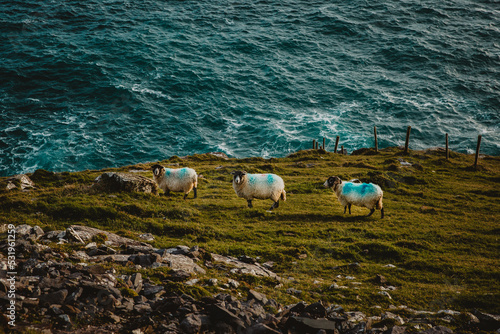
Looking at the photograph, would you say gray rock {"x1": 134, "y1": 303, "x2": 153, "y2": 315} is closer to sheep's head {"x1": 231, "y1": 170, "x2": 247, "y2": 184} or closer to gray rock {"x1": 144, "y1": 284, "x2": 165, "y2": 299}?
gray rock {"x1": 144, "y1": 284, "x2": 165, "y2": 299}

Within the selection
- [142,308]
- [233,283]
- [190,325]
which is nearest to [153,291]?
[142,308]

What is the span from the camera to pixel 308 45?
86500mm

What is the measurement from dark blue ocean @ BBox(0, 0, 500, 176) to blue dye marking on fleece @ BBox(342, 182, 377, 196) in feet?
108

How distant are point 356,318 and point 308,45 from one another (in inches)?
3258

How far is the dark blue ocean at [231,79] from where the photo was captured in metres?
57.3

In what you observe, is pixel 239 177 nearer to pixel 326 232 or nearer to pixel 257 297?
pixel 326 232

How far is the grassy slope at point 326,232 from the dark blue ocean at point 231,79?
28.7 meters

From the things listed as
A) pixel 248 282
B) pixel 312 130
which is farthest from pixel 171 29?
pixel 248 282

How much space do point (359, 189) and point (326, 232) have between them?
14.9ft

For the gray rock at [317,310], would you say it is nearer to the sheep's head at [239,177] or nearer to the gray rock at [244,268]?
the gray rock at [244,268]

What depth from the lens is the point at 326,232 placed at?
20.2 m

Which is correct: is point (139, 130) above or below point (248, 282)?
below

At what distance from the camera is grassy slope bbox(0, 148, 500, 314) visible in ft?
46.1

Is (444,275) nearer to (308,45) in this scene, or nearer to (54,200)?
(54,200)
